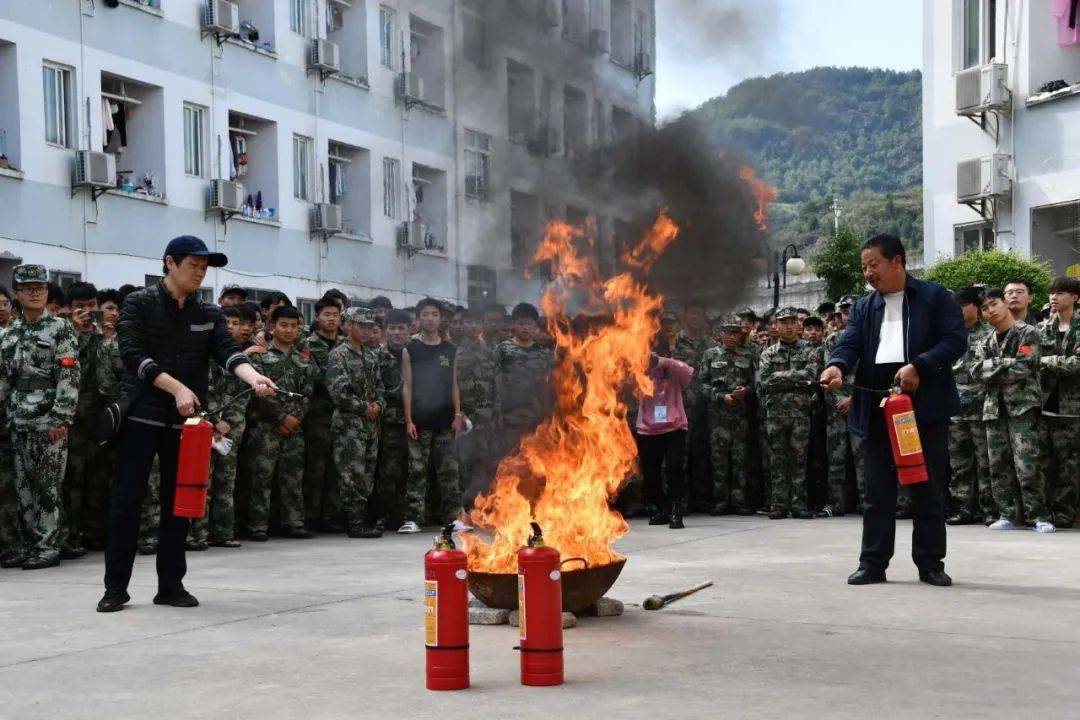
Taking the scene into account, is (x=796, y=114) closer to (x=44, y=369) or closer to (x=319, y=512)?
(x=44, y=369)

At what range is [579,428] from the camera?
6.91 metres

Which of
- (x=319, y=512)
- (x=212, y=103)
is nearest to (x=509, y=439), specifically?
(x=319, y=512)

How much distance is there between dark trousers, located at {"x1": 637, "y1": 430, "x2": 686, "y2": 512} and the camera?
1145 centimetres

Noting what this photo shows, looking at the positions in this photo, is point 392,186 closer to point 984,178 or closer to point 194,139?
point 194,139

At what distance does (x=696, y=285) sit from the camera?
793cm

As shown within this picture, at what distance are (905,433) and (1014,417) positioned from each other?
3963mm

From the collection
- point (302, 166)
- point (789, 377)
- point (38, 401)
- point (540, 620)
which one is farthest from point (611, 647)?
point (302, 166)

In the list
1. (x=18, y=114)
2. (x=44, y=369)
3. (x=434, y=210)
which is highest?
(x=18, y=114)

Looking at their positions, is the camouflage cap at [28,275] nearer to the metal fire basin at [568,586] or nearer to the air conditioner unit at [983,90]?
the metal fire basin at [568,586]

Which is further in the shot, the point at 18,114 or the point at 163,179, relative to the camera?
the point at 163,179

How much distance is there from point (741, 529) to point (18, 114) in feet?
37.7

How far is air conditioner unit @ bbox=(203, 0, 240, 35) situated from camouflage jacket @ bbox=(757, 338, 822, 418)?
11501 millimetres

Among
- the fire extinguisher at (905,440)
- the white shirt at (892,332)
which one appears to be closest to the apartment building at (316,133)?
the white shirt at (892,332)

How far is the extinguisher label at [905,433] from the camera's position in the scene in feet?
23.4
